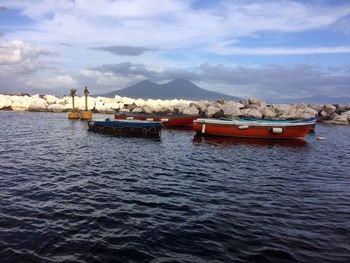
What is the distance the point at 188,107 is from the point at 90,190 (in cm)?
6196

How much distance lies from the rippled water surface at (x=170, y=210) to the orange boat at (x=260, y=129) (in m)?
10.6

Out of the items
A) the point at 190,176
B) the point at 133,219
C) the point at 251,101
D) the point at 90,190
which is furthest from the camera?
the point at 251,101

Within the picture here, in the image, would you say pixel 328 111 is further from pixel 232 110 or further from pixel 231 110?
pixel 231 110

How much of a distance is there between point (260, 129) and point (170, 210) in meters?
21.3

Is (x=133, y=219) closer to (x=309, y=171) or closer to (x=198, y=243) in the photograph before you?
(x=198, y=243)

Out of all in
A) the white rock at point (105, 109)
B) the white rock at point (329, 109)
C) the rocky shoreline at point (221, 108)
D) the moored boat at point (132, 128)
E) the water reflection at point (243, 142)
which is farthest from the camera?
the white rock at point (105, 109)

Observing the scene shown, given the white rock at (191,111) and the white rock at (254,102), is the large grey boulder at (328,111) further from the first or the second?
the white rock at (191,111)

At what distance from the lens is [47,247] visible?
19.9 feet

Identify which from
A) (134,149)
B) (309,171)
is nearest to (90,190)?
(134,149)

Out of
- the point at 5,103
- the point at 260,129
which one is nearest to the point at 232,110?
the point at 260,129

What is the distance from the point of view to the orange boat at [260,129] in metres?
26.6

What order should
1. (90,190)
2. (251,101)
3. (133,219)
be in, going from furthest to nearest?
(251,101)
(90,190)
(133,219)

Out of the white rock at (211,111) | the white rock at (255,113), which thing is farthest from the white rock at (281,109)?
the white rock at (211,111)

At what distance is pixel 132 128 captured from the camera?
29.0 m
